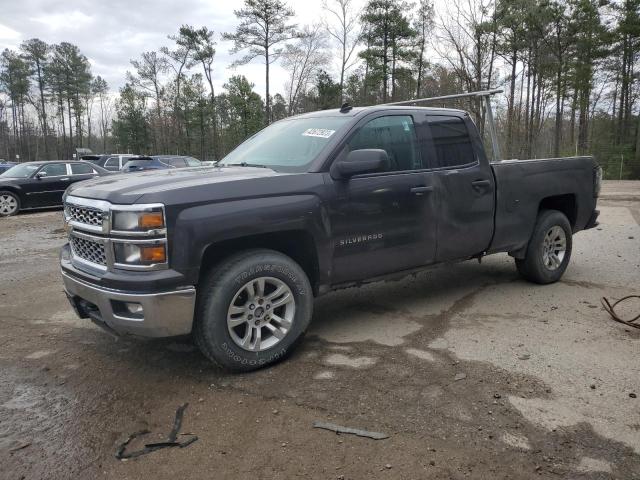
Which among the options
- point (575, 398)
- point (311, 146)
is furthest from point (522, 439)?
point (311, 146)

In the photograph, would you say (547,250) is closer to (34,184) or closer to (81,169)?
(34,184)

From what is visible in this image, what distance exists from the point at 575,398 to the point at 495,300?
2097 millimetres

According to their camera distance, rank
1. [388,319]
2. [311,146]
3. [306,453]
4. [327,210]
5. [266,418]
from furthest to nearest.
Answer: [388,319] → [311,146] → [327,210] → [266,418] → [306,453]

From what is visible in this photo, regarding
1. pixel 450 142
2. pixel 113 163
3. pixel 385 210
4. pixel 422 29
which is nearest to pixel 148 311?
pixel 385 210

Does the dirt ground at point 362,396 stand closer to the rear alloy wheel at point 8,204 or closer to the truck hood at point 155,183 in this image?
the truck hood at point 155,183

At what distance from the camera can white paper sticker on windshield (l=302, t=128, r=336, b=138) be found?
408 centimetres

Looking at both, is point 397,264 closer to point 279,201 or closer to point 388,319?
point 388,319

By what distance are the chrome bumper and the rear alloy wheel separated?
1231cm

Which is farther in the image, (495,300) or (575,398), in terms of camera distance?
(495,300)

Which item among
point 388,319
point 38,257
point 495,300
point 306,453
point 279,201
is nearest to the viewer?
point 306,453

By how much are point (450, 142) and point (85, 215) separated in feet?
10.8

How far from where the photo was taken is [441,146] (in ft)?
15.3

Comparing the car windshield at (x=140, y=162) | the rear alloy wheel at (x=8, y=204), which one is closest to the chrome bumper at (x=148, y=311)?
the rear alloy wheel at (x=8, y=204)

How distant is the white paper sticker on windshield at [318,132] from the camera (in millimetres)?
4079
